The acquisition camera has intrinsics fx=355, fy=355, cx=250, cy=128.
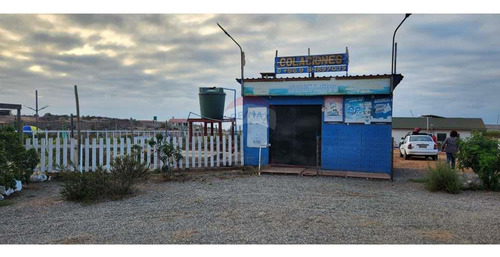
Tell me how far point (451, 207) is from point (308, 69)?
6.67m

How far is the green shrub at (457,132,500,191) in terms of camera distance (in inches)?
352

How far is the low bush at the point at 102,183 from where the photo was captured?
7.44m

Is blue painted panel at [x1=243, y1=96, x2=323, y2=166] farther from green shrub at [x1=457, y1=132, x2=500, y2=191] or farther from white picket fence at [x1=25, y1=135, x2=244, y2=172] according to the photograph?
green shrub at [x1=457, y1=132, x2=500, y2=191]

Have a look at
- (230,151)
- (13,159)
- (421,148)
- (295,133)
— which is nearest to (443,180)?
(295,133)

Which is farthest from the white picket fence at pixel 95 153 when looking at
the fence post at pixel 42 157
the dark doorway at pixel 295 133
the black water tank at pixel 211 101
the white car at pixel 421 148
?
the white car at pixel 421 148

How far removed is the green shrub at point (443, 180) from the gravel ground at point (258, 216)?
0.66 feet

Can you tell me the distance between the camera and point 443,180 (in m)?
8.78

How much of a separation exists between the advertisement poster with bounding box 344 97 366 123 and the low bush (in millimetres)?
6805

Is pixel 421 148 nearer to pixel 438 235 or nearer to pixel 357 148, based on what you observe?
pixel 357 148

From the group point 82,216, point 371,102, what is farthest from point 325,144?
point 82,216

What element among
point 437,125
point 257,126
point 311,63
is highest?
point 311,63

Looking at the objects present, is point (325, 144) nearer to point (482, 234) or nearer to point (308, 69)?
point (308, 69)

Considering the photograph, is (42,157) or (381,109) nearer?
(42,157)

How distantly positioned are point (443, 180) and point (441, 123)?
138 ft
